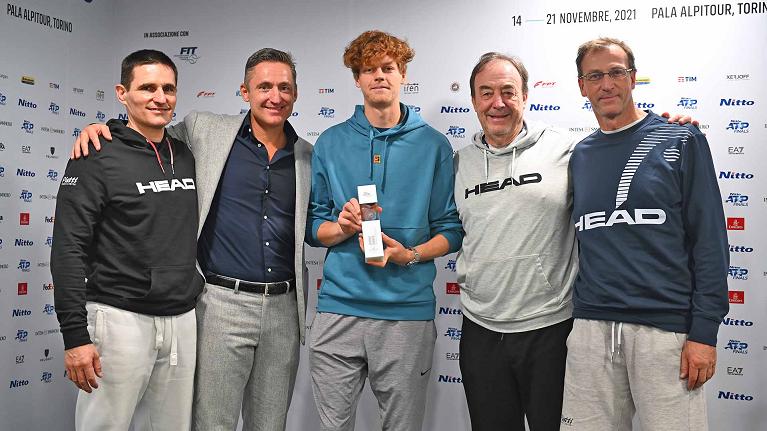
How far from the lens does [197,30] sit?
382 centimetres

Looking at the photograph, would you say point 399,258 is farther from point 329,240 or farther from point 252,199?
point 252,199

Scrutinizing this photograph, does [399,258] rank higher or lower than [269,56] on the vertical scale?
lower

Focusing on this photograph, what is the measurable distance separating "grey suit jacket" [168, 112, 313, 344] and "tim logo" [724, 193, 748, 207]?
196cm

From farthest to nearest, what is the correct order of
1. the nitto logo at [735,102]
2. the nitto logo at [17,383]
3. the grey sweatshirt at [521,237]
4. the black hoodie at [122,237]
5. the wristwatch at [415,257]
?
the nitto logo at [17,383]
the nitto logo at [735,102]
the wristwatch at [415,257]
the grey sweatshirt at [521,237]
the black hoodie at [122,237]

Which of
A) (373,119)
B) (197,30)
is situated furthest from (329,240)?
(197,30)

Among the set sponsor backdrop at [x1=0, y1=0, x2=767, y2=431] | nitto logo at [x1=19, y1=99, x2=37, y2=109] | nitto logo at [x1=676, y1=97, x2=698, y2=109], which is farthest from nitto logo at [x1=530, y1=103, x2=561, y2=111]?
nitto logo at [x1=19, y1=99, x2=37, y2=109]

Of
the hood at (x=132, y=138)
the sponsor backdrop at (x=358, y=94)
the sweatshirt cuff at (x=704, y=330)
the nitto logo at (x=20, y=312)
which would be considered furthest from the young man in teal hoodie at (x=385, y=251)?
the nitto logo at (x=20, y=312)

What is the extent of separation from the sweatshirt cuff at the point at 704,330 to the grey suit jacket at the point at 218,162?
140 centimetres

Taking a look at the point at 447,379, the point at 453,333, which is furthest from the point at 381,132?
the point at 447,379

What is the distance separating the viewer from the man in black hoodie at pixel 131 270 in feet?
7.33

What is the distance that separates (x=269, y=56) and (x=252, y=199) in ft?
1.88

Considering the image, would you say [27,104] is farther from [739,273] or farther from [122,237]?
[739,273]

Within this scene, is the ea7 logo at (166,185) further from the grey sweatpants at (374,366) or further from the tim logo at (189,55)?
Result: the tim logo at (189,55)

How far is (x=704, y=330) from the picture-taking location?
79.7 inches
